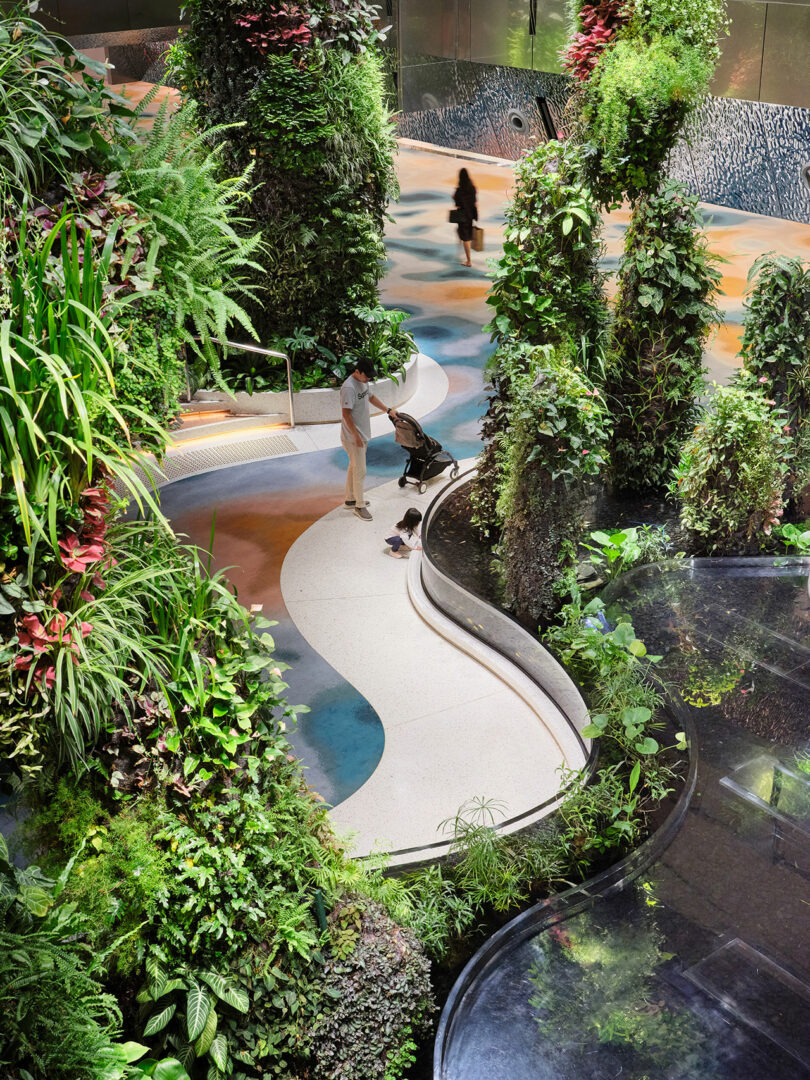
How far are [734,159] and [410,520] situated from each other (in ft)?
32.5

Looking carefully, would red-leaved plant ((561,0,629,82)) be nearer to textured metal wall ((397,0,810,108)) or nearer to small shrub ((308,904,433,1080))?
textured metal wall ((397,0,810,108))

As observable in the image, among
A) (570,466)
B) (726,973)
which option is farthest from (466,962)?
(570,466)

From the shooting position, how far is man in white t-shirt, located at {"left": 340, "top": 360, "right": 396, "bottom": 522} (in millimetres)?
7727

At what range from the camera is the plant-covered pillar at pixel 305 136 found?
9016 millimetres

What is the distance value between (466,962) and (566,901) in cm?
51

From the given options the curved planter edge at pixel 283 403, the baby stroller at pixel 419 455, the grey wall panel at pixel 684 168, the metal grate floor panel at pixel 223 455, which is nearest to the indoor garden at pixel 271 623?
the baby stroller at pixel 419 455

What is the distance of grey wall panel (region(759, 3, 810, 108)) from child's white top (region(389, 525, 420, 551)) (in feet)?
29.2

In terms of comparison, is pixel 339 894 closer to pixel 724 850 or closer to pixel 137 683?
pixel 137 683

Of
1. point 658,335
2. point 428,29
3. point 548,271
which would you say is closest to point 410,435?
point 658,335

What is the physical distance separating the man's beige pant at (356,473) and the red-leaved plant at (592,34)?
316 cm

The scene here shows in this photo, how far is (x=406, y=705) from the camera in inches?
245

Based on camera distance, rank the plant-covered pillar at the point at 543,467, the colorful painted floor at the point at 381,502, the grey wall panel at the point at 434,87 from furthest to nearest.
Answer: the grey wall panel at the point at 434,87 → the plant-covered pillar at the point at 543,467 → the colorful painted floor at the point at 381,502

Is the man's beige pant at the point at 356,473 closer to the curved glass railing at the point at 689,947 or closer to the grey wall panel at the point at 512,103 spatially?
the curved glass railing at the point at 689,947

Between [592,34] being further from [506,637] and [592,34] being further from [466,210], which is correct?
[466,210]
